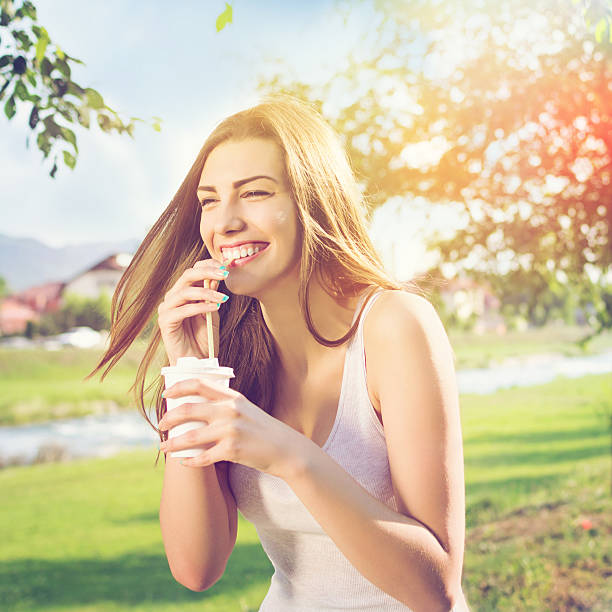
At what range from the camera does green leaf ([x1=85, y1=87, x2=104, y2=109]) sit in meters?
2.19

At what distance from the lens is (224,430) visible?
3.87ft

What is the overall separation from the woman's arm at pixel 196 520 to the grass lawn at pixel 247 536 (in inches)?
131

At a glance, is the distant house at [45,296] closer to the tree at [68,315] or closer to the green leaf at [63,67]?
the tree at [68,315]

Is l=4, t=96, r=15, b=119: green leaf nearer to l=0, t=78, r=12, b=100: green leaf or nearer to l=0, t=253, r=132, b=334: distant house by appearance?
l=0, t=78, r=12, b=100: green leaf

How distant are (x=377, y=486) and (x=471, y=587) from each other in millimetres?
3576

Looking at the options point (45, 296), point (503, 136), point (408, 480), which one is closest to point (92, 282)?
point (45, 296)

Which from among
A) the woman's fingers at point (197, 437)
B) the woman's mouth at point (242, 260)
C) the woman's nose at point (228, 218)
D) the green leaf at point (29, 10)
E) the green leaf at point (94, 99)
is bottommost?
the woman's fingers at point (197, 437)

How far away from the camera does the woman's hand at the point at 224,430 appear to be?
1172 millimetres

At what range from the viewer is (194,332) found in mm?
1748

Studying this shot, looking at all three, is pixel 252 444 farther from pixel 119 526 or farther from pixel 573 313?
pixel 119 526

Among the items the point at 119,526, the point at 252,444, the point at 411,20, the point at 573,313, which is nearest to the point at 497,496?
the point at 573,313

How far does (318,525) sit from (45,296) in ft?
54.1

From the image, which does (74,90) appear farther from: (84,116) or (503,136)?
(503,136)

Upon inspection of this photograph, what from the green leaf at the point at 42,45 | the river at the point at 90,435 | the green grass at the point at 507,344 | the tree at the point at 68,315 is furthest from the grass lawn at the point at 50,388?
the green leaf at the point at 42,45
